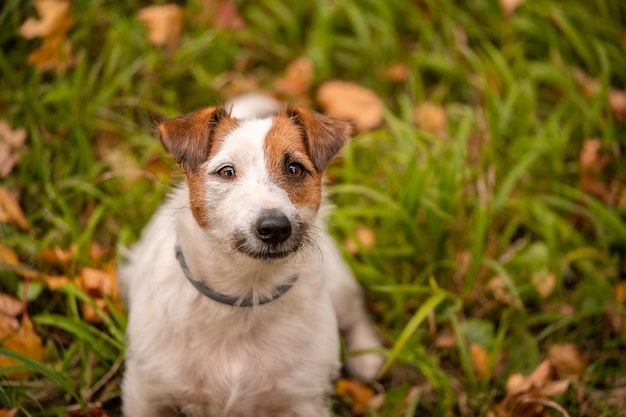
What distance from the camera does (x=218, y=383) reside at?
121 inches

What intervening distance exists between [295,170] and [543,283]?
7.38ft

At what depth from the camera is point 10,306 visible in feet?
12.0

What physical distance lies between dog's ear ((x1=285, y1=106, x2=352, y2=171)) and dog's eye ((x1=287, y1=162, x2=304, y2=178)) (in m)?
0.08

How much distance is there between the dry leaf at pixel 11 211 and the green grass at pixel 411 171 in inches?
2.6

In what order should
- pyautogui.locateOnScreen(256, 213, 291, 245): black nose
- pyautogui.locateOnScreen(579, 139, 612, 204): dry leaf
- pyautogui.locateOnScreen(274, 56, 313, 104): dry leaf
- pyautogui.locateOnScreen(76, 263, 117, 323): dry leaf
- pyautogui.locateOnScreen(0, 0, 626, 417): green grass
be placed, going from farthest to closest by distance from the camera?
pyautogui.locateOnScreen(274, 56, 313, 104): dry leaf → pyautogui.locateOnScreen(579, 139, 612, 204): dry leaf → pyautogui.locateOnScreen(0, 0, 626, 417): green grass → pyautogui.locateOnScreen(76, 263, 117, 323): dry leaf → pyautogui.locateOnScreen(256, 213, 291, 245): black nose

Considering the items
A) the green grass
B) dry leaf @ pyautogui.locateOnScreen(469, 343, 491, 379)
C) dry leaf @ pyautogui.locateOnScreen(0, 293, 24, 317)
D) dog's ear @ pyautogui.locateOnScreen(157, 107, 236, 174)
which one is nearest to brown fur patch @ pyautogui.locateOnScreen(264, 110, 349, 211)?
dog's ear @ pyautogui.locateOnScreen(157, 107, 236, 174)

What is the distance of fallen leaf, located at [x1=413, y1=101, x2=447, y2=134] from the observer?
531 centimetres

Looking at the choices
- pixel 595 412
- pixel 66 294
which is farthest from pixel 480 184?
pixel 66 294

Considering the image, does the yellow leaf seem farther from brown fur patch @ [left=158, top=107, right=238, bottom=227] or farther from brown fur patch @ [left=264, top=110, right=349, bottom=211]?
brown fur patch @ [left=264, top=110, right=349, bottom=211]

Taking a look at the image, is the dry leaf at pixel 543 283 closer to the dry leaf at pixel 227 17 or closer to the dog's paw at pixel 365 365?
the dog's paw at pixel 365 365

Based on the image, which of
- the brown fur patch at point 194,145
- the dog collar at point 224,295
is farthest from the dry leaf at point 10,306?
the brown fur patch at point 194,145

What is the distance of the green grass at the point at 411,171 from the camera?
3914mm

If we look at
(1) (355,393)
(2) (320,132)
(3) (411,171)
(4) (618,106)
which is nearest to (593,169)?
(4) (618,106)

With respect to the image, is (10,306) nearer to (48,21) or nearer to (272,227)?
(272,227)
